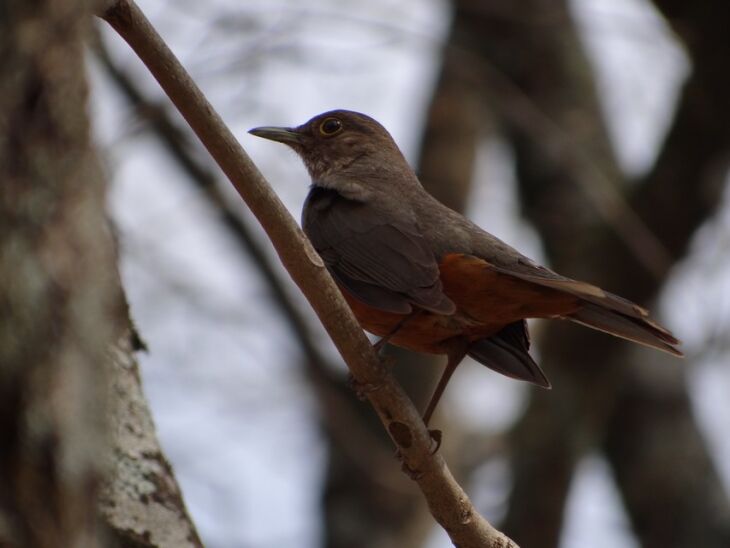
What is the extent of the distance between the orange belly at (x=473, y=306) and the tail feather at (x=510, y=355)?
127mm

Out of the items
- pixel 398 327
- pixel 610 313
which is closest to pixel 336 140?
pixel 398 327

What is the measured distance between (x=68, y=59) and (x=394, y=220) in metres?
2.84

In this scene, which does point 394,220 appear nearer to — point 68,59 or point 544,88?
point 68,59

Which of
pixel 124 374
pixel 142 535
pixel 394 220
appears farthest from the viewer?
pixel 394 220

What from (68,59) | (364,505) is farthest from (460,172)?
(68,59)

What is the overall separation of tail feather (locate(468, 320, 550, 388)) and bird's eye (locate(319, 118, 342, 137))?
5.96 feet

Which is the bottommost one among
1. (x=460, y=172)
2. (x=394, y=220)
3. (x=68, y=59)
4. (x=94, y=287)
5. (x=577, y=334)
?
(x=94, y=287)

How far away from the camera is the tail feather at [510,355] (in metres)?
4.57

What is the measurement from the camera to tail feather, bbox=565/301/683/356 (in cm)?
426

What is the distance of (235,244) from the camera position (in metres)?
10.1

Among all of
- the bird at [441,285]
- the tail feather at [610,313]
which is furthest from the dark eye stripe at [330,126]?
the tail feather at [610,313]

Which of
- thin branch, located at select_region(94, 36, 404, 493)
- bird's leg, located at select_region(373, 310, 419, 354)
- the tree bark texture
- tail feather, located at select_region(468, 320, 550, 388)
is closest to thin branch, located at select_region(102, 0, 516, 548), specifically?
bird's leg, located at select_region(373, 310, 419, 354)

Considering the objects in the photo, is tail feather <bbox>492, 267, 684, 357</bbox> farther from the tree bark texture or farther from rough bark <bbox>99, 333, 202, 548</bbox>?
the tree bark texture

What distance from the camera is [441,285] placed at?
430 cm
